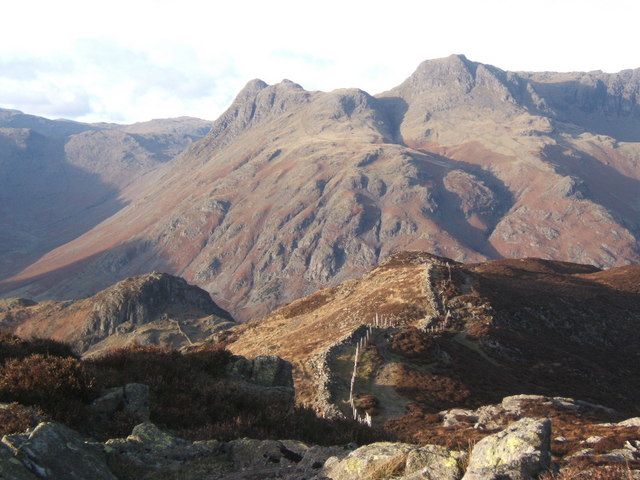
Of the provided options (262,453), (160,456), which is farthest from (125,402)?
(262,453)

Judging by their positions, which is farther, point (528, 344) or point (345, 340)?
point (528, 344)

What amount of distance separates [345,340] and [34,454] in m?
37.5

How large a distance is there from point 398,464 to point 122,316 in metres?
126

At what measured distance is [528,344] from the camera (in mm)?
50531

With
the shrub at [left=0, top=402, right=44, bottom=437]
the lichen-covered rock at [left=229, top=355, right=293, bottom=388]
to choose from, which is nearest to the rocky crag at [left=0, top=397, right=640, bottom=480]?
the shrub at [left=0, top=402, right=44, bottom=437]

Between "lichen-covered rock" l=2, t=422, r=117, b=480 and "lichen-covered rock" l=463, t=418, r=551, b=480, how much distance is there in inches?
253

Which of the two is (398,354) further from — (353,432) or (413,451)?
(413,451)

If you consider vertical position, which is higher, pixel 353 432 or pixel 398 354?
pixel 353 432

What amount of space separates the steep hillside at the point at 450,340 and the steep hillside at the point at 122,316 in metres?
46.4

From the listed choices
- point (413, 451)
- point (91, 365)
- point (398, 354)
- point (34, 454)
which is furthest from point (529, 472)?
point (398, 354)

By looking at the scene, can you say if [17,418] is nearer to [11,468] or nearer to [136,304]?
[11,468]

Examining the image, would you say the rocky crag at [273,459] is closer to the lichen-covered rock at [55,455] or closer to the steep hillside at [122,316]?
the lichen-covered rock at [55,455]

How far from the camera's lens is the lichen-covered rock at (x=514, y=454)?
24.1ft

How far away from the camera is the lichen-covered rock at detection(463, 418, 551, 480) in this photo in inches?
289
